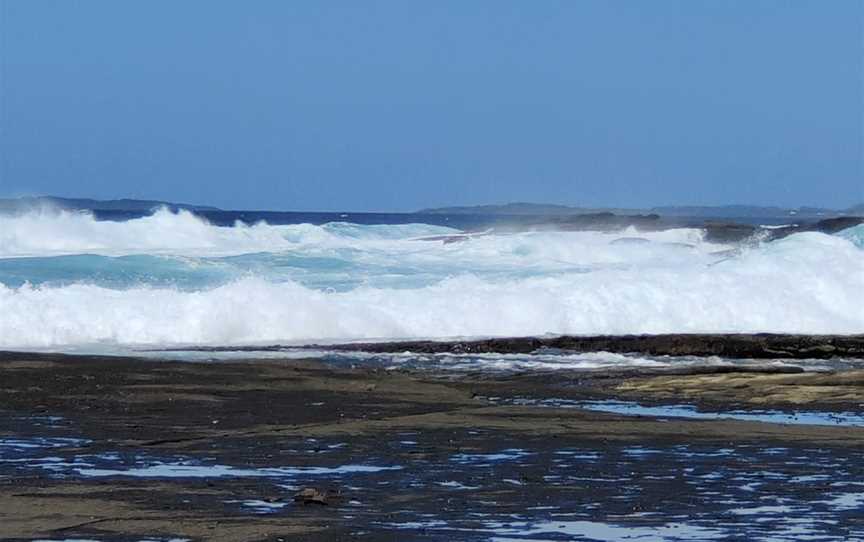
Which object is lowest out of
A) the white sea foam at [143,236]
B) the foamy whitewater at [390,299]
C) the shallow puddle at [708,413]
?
the shallow puddle at [708,413]

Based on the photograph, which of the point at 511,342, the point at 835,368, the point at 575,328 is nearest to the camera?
the point at 835,368

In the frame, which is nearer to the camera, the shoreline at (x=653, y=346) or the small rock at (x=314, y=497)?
the small rock at (x=314, y=497)

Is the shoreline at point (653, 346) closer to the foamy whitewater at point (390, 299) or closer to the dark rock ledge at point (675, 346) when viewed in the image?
the dark rock ledge at point (675, 346)

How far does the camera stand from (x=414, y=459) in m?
12.0

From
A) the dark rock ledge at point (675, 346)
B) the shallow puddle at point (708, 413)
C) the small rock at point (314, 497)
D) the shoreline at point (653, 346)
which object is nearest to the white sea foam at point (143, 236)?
the shoreline at point (653, 346)

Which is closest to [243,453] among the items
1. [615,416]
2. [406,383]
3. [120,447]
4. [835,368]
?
[120,447]

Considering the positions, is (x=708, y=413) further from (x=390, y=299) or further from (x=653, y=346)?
(x=390, y=299)

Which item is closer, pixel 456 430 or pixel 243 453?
pixel 243 453

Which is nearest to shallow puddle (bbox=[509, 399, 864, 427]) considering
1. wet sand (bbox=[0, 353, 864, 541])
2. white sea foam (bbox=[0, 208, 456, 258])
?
wet sand (bbox=[0, 353, 864, 541])

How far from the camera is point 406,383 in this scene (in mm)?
18922

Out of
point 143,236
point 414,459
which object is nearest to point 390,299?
point 414,459

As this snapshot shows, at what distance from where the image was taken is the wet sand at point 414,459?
365 inches

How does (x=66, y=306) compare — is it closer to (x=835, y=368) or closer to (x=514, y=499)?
(x=835, y=368)

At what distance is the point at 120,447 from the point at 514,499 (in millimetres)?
3639
